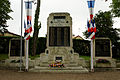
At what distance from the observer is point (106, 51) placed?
13531 mm

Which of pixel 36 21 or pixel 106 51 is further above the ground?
pixel 36 21

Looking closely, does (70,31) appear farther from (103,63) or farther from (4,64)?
(4,64)

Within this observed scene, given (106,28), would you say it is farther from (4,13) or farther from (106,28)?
(4,13)

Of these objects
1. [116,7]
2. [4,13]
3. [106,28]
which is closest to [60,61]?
[116,7]

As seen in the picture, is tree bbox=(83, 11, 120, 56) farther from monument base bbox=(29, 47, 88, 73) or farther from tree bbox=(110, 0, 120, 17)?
monument base bbox=(29, 47, 88, 73)

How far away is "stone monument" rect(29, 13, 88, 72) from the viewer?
45.7ft

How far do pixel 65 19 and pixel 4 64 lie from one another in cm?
809

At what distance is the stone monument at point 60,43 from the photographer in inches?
548

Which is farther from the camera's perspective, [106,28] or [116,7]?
[106,28]

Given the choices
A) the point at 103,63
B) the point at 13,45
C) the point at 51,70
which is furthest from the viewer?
the point at 13,45

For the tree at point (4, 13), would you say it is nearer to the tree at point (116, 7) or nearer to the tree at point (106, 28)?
the tree at point (116, 7)

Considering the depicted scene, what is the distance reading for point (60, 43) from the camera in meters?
14.9

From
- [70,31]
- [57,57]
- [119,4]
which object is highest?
[119,4]

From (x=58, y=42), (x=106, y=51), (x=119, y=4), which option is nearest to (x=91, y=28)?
(x=106, y=51)
